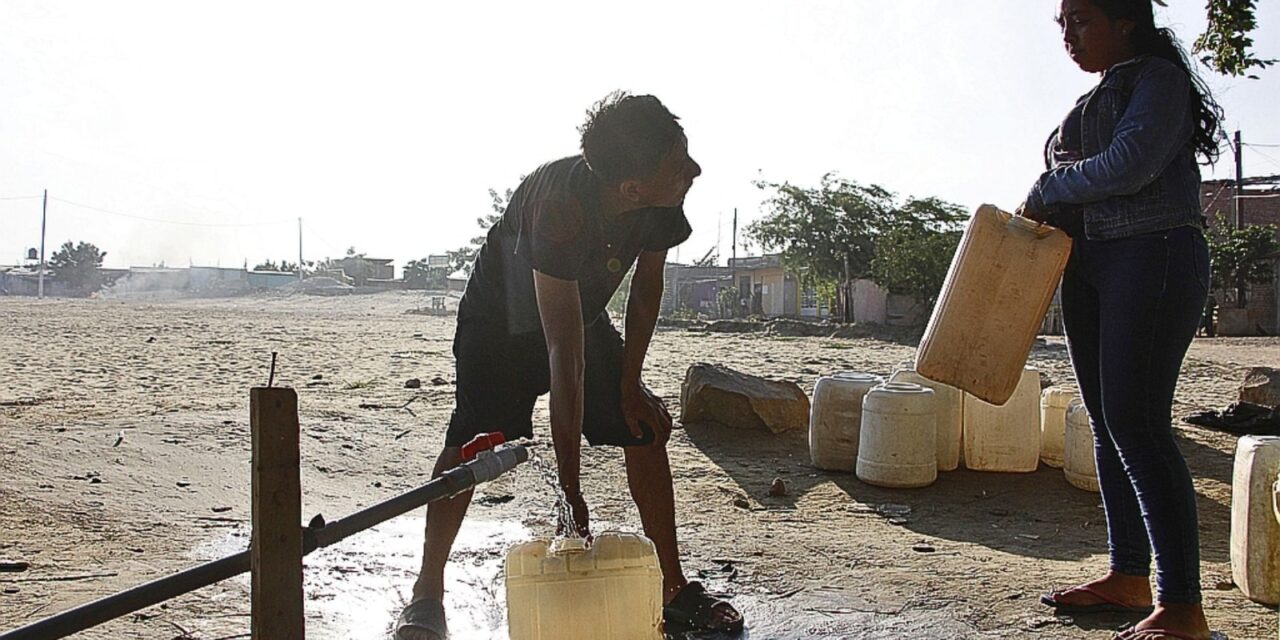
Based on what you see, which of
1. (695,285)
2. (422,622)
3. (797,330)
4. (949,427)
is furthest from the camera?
(695,285)

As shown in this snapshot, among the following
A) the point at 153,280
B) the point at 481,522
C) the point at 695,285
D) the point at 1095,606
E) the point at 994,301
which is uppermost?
the point at 153,280

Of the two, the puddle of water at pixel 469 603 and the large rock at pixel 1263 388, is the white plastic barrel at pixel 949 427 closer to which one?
the puddle of water at pixel 469 603

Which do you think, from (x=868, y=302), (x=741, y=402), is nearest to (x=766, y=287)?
(x=868, y=302)

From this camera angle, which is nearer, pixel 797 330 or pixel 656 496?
pixel 656 496

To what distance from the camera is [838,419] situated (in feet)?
19.0

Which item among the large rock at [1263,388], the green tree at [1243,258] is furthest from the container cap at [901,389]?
the green tree at [1243,258]

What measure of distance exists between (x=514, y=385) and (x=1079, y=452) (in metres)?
3.51

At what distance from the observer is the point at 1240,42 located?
16.6 feet

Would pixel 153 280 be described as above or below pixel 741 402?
above

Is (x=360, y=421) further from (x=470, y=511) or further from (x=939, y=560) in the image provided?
(x=939, y=560)

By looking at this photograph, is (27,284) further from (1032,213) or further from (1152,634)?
(1152,634)

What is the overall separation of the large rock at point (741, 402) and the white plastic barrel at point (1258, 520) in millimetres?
3863

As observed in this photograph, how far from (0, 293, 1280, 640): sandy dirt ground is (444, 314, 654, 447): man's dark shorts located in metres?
0.63

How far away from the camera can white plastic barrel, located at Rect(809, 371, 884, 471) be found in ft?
18.9
